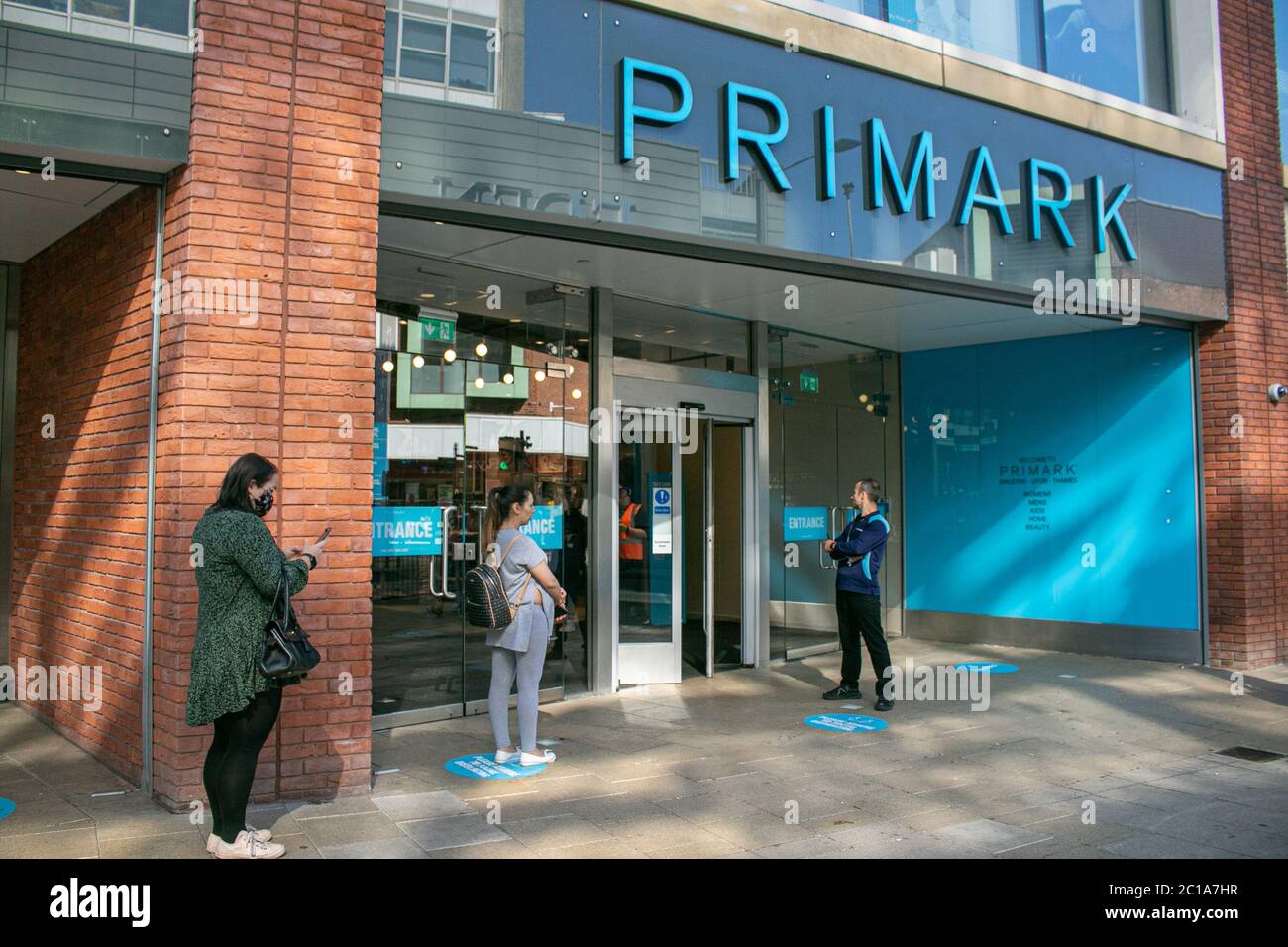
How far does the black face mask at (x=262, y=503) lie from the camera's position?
449 cm

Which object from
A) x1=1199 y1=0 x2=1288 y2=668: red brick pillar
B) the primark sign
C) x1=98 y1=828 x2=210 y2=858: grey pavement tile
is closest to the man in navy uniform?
the primark sign

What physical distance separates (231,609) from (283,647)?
287mm

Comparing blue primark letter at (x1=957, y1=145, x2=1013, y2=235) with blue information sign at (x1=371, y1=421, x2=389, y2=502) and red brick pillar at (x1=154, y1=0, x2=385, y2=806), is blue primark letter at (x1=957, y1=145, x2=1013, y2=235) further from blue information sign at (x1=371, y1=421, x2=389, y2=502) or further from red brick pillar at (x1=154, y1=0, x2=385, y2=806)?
red brick pillar at (x1=154, y1=0, x2=385, y2=806)

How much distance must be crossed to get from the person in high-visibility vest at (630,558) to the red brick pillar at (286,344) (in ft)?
12.0

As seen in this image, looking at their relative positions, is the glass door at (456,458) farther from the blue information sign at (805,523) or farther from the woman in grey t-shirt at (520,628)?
the blue information sign at (805,523)

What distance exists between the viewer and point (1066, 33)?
1028 cm

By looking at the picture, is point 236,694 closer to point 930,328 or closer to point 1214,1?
point 930,328

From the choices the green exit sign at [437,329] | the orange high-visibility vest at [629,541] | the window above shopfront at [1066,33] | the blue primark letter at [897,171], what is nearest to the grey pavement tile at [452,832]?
the green exit sign at [437,329]

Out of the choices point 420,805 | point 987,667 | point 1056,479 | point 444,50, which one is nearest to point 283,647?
point 420,805

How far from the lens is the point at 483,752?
6.65 metres

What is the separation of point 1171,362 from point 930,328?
2.58 metres

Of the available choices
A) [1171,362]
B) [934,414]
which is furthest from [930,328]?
[1171,362]

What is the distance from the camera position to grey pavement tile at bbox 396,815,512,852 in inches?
190

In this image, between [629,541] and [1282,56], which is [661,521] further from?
[1282,56]
